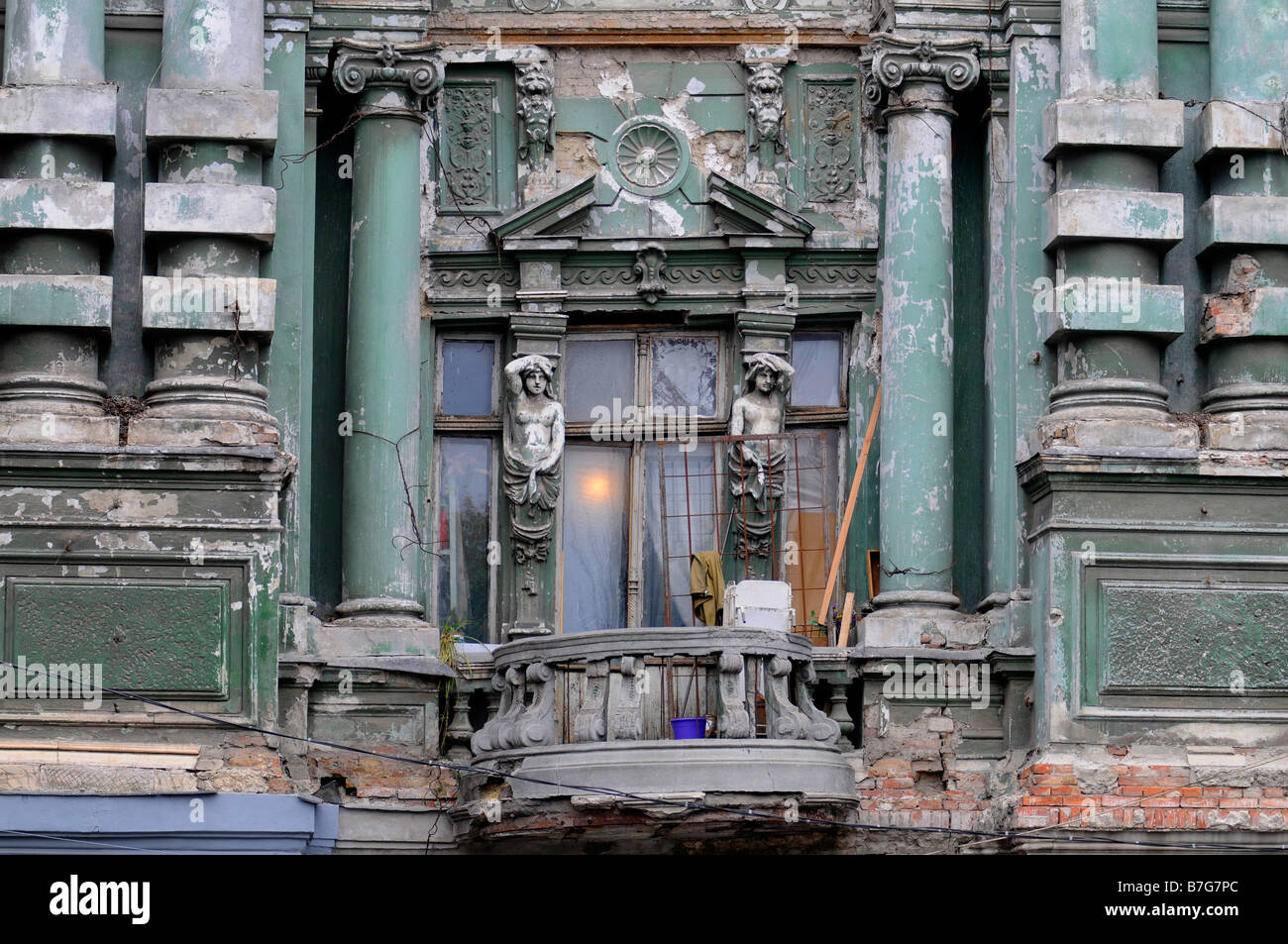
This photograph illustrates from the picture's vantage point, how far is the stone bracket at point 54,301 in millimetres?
15273

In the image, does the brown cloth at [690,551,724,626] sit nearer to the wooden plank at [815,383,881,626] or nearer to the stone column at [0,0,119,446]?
the wooden plank at [815,383,881,626]

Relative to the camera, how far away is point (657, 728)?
49.4 feet

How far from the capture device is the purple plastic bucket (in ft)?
48.9

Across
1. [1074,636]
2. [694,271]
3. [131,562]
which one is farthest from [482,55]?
[1074,636]

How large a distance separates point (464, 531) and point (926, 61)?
3.93m

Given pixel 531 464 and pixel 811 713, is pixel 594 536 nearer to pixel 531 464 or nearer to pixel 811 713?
pixel 531 464

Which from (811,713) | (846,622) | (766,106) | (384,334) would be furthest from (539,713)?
(766,106)

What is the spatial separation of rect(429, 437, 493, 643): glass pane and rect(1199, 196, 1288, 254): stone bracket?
14.7ft

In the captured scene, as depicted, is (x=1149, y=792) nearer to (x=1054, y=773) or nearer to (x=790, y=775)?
(x=1054, y=773)

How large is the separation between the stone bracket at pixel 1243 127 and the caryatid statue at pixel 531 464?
4110 millimetres

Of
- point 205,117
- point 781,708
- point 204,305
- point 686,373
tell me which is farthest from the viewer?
point 686,373

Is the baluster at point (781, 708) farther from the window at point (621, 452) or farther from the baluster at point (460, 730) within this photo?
the baluster at point (460, 730)

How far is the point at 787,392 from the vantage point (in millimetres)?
16812
